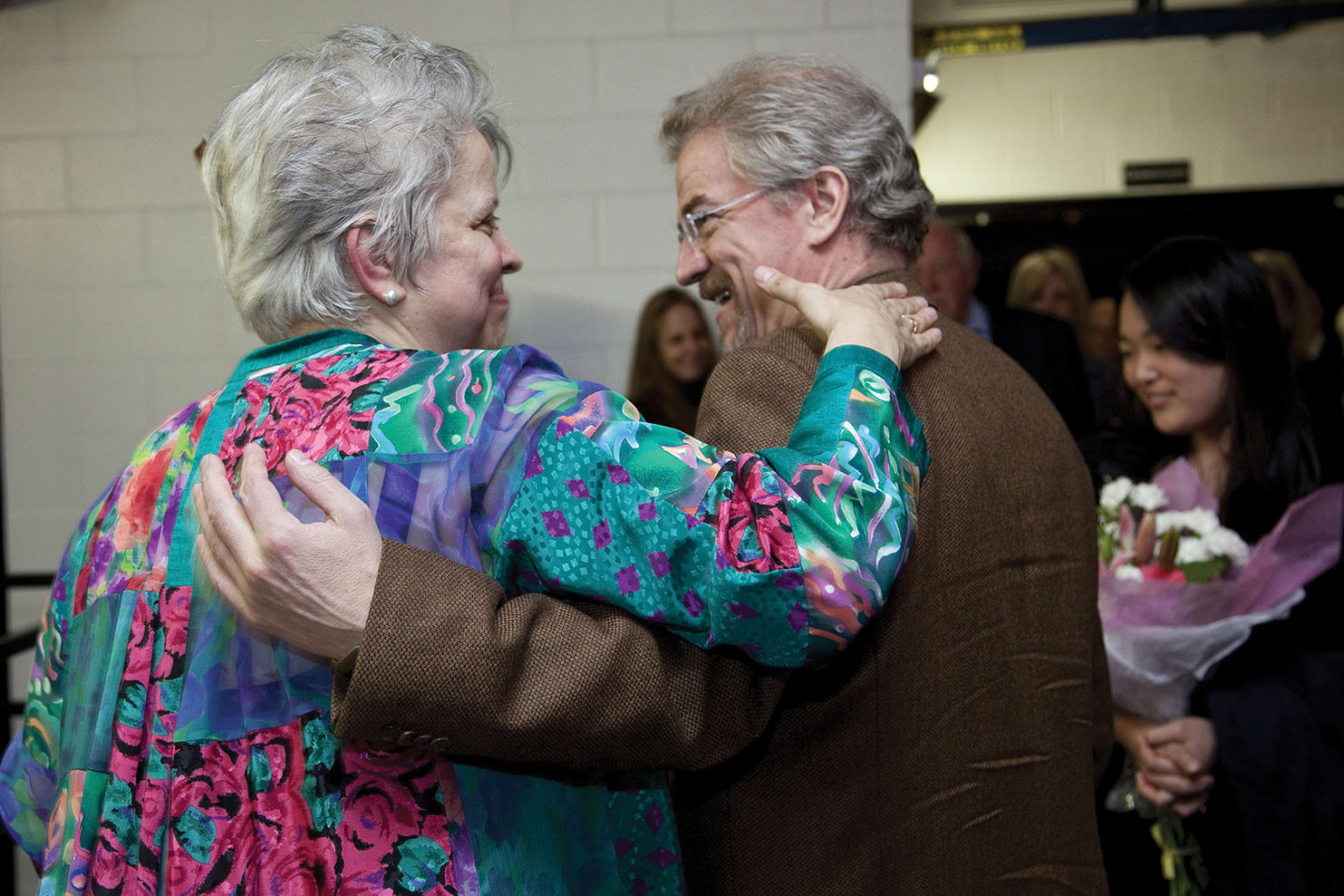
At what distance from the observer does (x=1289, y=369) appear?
2213 mm

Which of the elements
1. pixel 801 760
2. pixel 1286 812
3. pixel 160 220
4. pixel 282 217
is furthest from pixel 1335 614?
pixel 160 220

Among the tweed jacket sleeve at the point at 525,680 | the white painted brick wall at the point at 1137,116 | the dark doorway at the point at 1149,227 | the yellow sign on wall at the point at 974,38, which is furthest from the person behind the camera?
the white painted brick wall at the point at 1137,116

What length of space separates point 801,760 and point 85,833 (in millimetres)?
712

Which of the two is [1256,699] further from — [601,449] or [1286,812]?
[601,449]

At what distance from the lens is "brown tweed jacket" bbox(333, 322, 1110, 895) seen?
40.8 inches

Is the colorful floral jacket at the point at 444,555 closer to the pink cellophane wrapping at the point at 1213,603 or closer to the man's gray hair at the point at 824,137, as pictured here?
the man's gray hair at the point at 824,137

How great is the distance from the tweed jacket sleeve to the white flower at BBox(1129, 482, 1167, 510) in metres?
1.29

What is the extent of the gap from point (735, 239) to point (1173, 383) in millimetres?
1161

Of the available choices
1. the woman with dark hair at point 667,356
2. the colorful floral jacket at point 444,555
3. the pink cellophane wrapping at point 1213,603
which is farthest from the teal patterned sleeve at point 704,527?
the woman with dark hair at point 667,356

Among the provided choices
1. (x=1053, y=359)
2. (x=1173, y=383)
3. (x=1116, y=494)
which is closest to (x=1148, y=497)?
(x=1116, y=494)

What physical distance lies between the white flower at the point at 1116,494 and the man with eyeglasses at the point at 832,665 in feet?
2.15

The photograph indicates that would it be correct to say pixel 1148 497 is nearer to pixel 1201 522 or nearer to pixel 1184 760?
pixel 1201 522

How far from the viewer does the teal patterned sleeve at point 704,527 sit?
98 cm

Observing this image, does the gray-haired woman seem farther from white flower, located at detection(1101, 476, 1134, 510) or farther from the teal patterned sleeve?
white flower, located at detection(1101, 476, 1134, 510)
